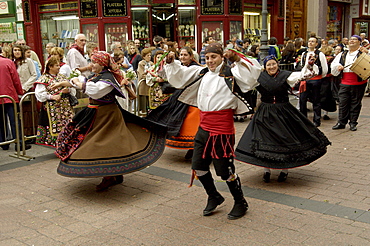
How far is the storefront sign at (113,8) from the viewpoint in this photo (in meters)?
16.6

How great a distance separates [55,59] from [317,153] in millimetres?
4755

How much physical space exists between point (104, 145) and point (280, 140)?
231 centimetres

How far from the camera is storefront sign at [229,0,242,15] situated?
1752 cm

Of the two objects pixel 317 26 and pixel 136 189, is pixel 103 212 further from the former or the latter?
pixel 317 26

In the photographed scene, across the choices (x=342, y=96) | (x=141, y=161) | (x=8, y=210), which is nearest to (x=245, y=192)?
(x=141, y=161)

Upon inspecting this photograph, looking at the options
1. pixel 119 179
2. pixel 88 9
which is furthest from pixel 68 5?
pixel 119 179

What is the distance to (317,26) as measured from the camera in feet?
75.6

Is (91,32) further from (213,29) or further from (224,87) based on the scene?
(224,87)

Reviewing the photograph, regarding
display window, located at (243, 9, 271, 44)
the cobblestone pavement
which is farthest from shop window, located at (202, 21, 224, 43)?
the cobblestone pavement

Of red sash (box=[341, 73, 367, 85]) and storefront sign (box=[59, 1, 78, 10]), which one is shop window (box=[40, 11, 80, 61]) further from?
red sash (box=[341, 73, 367, 85])

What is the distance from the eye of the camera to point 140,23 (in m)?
17.1

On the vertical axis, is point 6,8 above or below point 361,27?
above

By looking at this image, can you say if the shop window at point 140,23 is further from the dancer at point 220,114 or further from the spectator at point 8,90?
the dancer at point 220,114

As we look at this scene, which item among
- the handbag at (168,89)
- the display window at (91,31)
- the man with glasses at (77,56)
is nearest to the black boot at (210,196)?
the handbag at (168,89)
